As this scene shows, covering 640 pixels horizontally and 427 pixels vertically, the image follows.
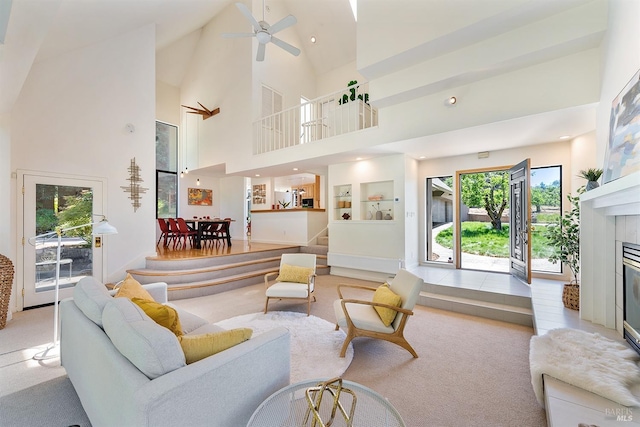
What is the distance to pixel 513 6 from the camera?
289 centimetres

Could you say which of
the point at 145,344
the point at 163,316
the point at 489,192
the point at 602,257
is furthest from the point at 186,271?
the point at 489,192

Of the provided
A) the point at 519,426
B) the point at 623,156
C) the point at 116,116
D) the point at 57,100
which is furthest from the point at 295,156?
the point at 519,426

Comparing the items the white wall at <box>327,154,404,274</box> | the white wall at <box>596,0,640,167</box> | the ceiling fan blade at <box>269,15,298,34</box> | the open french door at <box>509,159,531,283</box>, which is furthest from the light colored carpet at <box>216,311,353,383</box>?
the ceiling fan blade at <box>269,15,298,34</box>

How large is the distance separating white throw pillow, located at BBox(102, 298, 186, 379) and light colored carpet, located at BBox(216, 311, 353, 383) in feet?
4.13

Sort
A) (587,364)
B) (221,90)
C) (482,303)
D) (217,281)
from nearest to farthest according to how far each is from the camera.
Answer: (587,364) → (482,303) → (217,281) → (221,90)

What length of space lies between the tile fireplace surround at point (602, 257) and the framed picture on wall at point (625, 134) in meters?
0.34

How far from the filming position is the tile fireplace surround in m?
2.53

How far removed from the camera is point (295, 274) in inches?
163

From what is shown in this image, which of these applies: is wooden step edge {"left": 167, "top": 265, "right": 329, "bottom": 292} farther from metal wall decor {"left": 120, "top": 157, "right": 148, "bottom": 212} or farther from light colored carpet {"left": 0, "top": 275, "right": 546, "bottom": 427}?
metal wall decor {"left": 120, "top": 157, "right": 148, "bottom": 212}

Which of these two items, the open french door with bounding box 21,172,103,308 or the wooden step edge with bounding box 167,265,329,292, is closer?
the open french door with bounding box 21,172,103,308

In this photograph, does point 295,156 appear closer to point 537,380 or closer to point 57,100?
point 57,100

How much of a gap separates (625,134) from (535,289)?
9.60 feet

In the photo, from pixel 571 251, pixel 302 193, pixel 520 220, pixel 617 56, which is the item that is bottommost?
pixel 571 251

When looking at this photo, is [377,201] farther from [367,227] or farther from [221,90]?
[221,90]
